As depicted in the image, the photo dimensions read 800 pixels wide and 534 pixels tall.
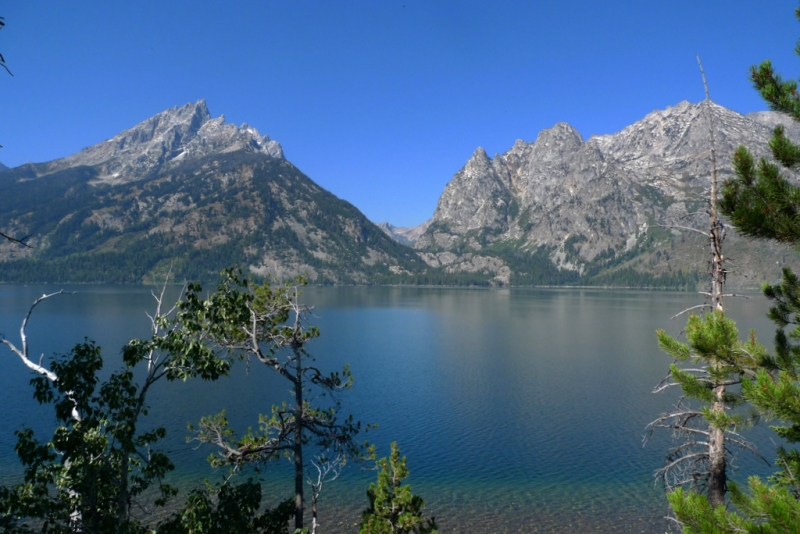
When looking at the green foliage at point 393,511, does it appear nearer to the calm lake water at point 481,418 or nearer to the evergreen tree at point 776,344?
the evergreen tree at point 776,344

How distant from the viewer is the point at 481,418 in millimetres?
52156

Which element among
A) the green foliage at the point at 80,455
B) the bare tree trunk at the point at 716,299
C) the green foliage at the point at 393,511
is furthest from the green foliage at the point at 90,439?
the bare tree trunk at the point at 716,299

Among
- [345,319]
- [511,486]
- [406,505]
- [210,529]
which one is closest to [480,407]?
[511,486]

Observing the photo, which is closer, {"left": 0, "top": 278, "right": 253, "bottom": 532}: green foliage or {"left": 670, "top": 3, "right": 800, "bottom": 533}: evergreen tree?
{"left": 670, "top": 3, "right": 800, "bottom": 533}: evergreen tree

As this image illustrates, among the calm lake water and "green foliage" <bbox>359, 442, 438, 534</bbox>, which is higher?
"green foliage" <bbox>359, 442, 438, 534</bbox>

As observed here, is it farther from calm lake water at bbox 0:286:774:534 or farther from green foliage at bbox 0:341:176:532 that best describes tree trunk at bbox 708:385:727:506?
green foliage at bbox 0:341:176:532

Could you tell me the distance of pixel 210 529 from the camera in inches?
549

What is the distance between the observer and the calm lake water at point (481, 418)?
3422 centimetres

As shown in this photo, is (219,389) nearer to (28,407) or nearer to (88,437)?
(28,407)

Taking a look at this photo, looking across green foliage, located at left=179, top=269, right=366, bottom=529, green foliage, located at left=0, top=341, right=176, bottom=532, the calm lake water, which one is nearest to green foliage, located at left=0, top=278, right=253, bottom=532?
green foliage, located at left=0, top=341, right=176, bottom=532

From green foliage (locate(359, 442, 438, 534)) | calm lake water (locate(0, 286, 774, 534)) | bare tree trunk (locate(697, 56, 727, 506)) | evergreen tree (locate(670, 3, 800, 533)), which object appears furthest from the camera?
calm lake water (locate(0, 286, 774, 534))

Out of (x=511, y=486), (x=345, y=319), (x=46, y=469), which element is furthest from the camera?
(x=345, y=319)

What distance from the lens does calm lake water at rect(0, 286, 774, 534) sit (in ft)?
112

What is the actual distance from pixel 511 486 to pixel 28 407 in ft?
156
